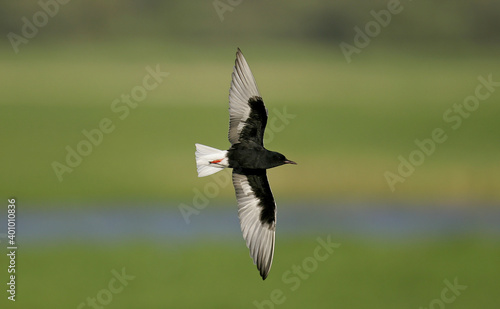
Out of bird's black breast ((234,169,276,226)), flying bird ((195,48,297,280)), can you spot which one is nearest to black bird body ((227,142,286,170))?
flying bird ((195,48,297,280))

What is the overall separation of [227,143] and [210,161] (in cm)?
736

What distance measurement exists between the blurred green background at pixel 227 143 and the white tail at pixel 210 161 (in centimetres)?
201

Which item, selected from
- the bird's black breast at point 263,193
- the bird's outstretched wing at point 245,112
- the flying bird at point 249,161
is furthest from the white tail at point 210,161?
the bird's black breast at point 263,193

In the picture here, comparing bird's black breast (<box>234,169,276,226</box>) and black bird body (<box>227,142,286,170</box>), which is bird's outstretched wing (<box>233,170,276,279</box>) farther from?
black bird body (<box>227,142,286,170</box>)

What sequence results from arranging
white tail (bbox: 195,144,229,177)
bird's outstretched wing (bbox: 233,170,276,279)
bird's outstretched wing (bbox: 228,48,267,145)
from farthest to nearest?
1. bird's outstretched wing (bbox: 233,170,276,279)
2. bird's outstretched wing (bbox: 228,48,267,145)
3. white tail (bbox: 195,144,229,177)

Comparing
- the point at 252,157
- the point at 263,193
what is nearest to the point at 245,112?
the point at 252,157

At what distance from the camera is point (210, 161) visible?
4789 mm

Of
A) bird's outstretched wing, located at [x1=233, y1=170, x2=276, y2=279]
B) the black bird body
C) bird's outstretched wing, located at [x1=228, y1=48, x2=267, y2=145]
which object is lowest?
bird's outstretched wing, located at [x1=233, y1=170, x2=276, y2=279]

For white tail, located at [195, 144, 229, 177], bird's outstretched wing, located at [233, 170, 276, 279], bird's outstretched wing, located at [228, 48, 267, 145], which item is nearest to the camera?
white tail, located at [195, 144, 229, 177]

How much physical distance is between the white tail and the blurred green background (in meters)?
2.01

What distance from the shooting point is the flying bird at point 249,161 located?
4.82 m

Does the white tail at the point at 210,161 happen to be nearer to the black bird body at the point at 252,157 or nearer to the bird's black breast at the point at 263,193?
the black bird body at the point at 252,157

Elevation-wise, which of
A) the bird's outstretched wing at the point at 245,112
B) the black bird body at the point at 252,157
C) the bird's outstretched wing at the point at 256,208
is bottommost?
the bird's outstretched wing at the point at 256,208

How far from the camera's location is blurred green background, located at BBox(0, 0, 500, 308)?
714 centimetres
